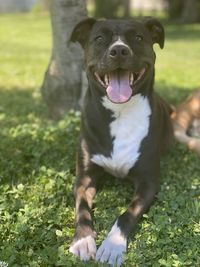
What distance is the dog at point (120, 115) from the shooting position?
434 cm

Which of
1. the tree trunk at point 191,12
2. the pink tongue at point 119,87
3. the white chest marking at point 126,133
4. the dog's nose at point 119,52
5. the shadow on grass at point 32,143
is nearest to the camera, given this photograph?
the dog's nose at point 119,52

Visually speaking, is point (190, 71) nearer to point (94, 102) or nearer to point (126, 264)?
point (94, 102)

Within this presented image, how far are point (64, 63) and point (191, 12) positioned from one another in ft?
58.6

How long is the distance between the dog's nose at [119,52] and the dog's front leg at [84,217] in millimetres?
1098

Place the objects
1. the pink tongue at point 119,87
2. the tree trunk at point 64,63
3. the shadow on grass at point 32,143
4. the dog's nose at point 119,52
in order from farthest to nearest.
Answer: the tree trunk at point 64,63, the shadow on grass at point 32,143, the pink tongue at point 119,87, the dog's nose at point 119,52

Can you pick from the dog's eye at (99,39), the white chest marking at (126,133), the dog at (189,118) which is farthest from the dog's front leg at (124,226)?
the dog at (189,118)

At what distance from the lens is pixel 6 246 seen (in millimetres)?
3795

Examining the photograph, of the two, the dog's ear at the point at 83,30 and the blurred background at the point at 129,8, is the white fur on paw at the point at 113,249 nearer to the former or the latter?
the dog's ear at the point at 83,30

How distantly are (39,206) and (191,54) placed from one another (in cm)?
1122

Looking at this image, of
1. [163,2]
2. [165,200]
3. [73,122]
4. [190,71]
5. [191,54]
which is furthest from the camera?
[163,2]

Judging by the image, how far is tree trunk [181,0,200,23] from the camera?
76.7ft

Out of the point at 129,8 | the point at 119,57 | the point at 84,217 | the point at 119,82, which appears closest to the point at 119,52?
the point at 119,57

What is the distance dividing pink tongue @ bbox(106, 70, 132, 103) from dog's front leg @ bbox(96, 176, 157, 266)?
766 millimetres

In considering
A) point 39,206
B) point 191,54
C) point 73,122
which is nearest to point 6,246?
point 39,206
